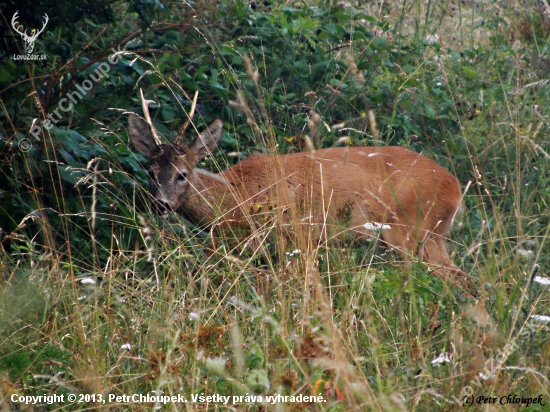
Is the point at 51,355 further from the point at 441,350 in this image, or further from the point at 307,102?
the point at 307,102

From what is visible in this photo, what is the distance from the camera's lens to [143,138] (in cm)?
533

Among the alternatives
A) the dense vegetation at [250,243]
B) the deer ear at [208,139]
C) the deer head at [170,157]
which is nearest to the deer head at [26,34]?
the dense vegetation at [250,243]

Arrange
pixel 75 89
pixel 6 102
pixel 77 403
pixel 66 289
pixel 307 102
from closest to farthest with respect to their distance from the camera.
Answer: pixel 77 403 < pixel 66 289 < pixel 6 102 < pixel 75 89 < pixel 307 102

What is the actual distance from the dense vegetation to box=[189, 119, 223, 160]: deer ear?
0.17 metres

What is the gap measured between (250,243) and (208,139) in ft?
5.96

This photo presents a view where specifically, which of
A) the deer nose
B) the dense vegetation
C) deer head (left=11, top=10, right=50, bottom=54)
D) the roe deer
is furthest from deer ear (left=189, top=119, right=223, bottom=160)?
deer head (left=11, top=10, right=50, bottom=54)

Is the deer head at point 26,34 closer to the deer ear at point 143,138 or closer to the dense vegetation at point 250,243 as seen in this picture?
the dense vegetation at point 250,243

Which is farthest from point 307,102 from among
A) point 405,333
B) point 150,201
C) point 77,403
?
point 77,403

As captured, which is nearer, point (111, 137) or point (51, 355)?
point (51, 355)

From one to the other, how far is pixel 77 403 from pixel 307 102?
402 centimetres

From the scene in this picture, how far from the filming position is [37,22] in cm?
479

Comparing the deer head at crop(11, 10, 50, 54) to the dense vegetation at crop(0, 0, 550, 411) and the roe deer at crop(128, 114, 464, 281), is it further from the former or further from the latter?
the roe deer at crop(128, 114, 464, 281)

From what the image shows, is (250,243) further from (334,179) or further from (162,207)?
(334,179)

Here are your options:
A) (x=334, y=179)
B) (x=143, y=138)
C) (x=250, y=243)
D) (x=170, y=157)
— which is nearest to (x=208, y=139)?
(x=170, y=157)
